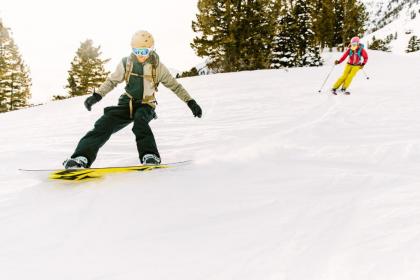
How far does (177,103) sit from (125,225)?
7683mm

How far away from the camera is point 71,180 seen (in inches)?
140

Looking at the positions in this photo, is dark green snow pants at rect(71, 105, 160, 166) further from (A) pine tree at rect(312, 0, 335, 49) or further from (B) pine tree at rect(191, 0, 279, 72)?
(A) pine tree at rect(312, 0, 335, 49)

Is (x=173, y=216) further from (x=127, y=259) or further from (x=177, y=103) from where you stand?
(x=177, y=103)

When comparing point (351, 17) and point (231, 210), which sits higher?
point (351, 17)

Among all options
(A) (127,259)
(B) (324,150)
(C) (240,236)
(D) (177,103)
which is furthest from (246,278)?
(D) (177,103)

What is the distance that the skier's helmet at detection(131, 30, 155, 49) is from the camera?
4125 mm

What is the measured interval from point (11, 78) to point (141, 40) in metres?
37.8

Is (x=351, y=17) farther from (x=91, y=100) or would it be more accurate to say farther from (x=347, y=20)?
(x=91, y=100)

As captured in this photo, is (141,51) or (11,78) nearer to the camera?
(141,51)

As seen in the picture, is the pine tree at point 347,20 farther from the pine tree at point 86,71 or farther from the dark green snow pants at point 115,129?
the dark green snow pants at point 115,129

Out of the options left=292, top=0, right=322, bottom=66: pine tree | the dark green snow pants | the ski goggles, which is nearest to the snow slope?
the dark green snow pants

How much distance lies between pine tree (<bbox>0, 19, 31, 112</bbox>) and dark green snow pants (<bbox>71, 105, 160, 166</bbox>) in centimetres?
3547

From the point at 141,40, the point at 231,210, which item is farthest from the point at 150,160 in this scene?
the point at 141,40

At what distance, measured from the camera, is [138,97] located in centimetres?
436
